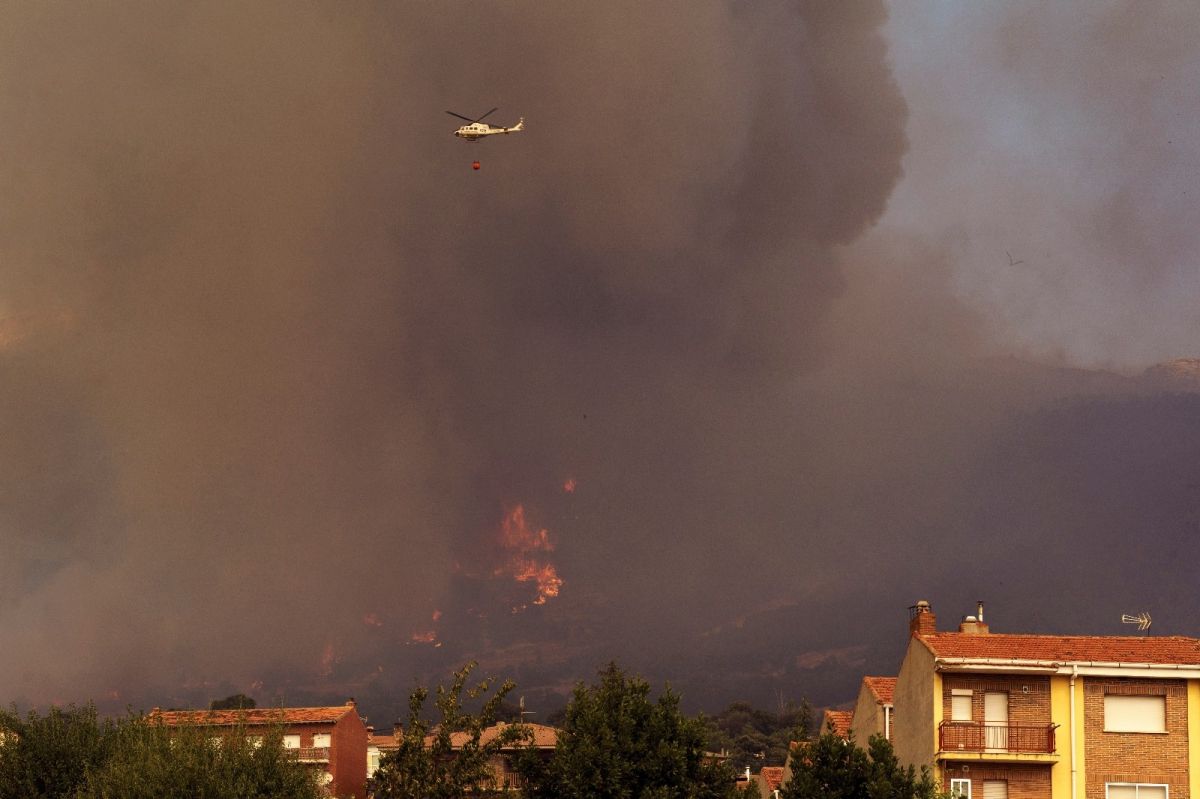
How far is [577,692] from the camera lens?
204 feet

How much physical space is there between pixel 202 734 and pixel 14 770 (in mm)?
11170

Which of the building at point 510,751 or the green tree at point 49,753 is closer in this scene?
the green tree at point 49,753

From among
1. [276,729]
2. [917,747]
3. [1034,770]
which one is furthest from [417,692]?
[1034,770]

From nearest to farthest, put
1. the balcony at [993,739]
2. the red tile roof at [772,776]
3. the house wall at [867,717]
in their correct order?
the balcony at [993,739] < the house wall at [867,717] < the red tile roof at [772,776]

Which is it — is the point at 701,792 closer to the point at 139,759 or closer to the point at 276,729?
the point at 276,729

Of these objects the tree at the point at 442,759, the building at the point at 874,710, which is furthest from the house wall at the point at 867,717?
the tree at the point at 442,759

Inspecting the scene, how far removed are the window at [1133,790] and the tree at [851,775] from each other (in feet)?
23.4

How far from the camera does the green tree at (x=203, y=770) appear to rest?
5497cm

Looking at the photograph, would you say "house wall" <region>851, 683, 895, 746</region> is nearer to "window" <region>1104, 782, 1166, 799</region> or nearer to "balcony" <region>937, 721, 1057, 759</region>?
"balcony" <region>937, 721, 1057, 759</region>

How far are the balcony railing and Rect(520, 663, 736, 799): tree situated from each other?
34.6 ft

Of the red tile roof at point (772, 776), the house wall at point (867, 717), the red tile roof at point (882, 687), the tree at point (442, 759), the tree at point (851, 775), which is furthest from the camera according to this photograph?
the red tile roof at point (772, 776)

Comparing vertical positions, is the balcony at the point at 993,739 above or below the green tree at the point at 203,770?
above

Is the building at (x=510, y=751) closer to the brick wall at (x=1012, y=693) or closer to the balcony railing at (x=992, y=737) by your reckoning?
the balcony railing at (x=992, y=737)

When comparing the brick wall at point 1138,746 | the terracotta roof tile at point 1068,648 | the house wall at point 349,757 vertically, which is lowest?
the house wall at point 349,757
